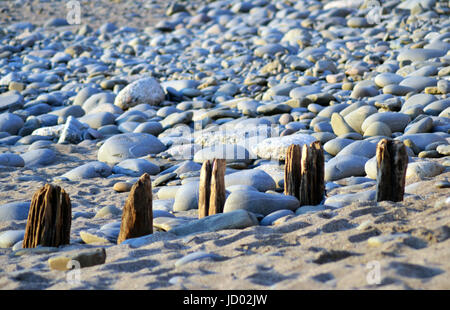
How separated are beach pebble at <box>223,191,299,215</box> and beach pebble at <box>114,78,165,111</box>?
474 centimetres

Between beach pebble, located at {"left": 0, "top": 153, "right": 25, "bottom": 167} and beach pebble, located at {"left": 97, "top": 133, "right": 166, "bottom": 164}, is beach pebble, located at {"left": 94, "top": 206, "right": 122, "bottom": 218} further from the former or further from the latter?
beach pebble, located at {"left": 0, "top": 153, "right": 25, "bottom": 167}

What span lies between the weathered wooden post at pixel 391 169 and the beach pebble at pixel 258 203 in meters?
0.60

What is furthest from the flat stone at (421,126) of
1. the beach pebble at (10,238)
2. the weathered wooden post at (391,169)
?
the beach pebble at (10,238)

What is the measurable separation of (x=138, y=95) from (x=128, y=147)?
2164mm

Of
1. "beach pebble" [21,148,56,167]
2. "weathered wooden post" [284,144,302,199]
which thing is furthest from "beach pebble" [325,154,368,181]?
"beach pebble" [21,148,56,167]

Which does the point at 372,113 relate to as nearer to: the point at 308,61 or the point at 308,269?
the point at 308,61

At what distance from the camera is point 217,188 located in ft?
11.2

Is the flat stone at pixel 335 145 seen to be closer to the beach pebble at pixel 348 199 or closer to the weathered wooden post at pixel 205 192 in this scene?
the beach pebble at pixel 348 199

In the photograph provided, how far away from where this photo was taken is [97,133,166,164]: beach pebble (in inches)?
228

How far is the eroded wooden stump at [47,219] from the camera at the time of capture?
2.96 metres

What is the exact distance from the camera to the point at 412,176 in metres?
3.92

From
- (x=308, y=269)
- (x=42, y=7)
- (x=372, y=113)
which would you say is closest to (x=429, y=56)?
(x=372, y=113)
